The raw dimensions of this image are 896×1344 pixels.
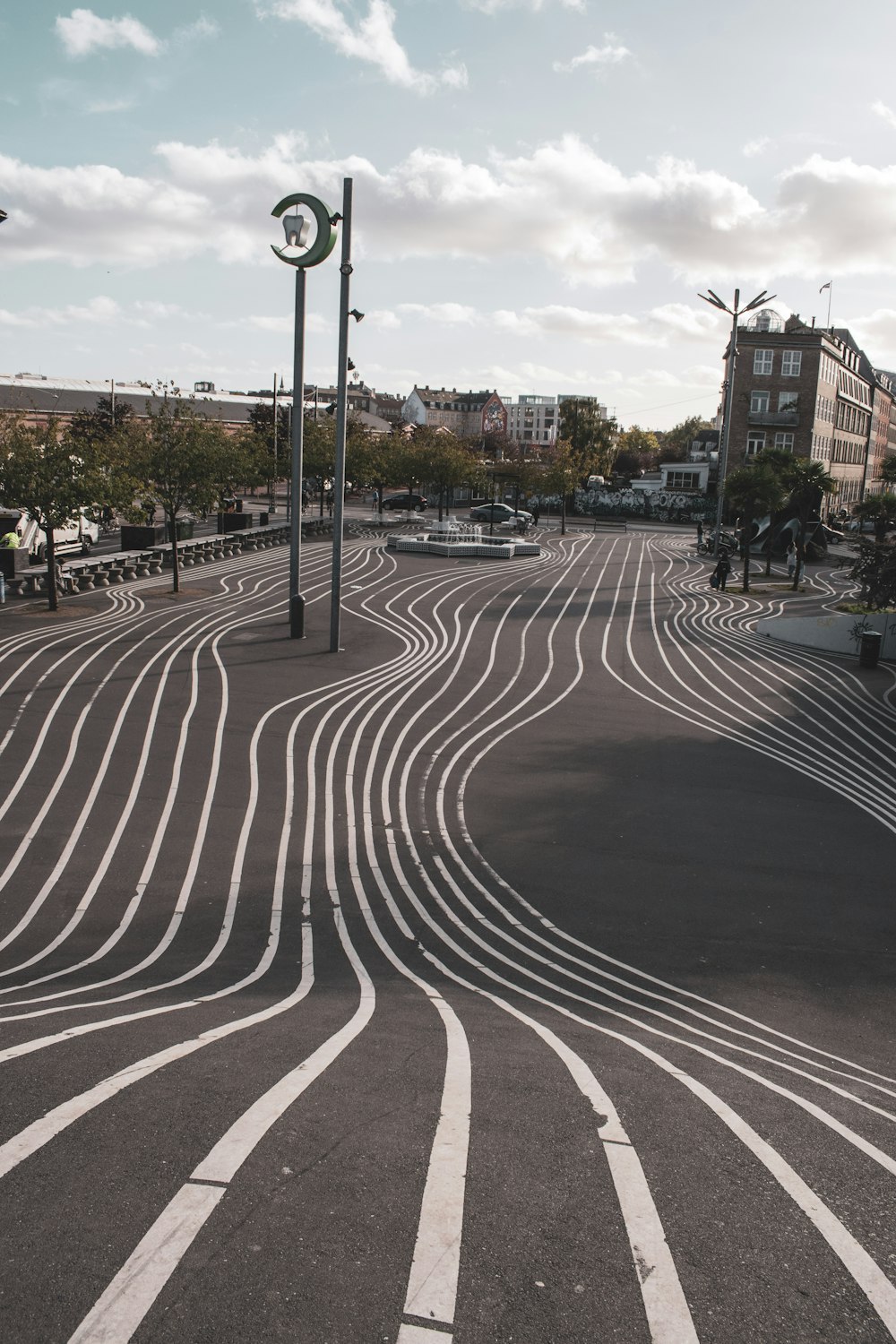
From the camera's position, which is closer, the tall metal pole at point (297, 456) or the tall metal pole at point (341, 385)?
the tall metal pole at point (341, 385)

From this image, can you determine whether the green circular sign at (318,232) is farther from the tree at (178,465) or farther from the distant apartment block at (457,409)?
the distant apartment block at (457,409)

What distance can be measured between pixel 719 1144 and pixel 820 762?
41.4ft

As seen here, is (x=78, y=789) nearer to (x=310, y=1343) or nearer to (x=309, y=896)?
(x=309, y=896)

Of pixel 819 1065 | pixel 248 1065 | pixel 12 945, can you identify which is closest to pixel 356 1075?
pixel 248 1065

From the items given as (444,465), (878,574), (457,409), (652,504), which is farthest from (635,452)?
(878,574)

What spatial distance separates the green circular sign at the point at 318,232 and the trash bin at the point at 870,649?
15865 millimetres

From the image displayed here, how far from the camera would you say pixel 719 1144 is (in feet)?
14.1

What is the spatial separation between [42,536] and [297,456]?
14405 mm

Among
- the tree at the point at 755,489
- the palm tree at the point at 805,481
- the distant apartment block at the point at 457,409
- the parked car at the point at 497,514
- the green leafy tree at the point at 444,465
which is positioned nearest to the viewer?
the tree at the point at 755,489

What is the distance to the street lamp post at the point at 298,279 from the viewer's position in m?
20.9

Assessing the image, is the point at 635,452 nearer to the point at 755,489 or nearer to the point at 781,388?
the point at 781,388

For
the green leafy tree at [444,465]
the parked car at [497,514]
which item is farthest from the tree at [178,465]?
the parked car at [497,514]

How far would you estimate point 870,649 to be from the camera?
75.7ft

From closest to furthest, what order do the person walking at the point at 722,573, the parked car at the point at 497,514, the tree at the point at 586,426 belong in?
1. the person walking at the point at 722,573
2. the parked car at the point at 497,514
3. the tree at the point at 586,426
